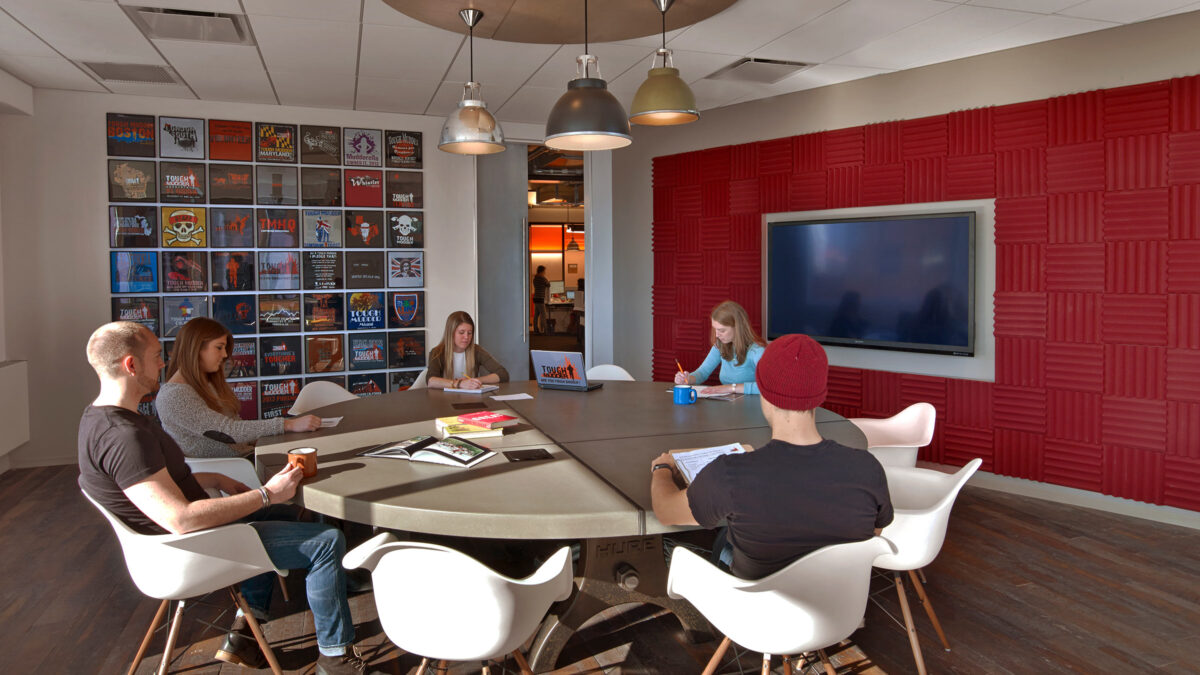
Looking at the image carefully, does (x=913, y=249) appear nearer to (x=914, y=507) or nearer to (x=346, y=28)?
(x=914, y=507)

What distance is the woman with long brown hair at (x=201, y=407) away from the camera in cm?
319

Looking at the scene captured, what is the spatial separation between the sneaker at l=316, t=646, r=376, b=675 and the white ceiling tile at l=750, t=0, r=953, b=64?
3.93 meters

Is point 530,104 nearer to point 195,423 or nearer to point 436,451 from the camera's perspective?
point 195,423

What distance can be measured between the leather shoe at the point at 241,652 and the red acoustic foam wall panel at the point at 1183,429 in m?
5.01

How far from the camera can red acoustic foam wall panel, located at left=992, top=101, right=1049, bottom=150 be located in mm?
4863

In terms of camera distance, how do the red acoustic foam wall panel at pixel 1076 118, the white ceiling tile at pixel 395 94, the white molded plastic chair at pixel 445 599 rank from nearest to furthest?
the white molded plastic chair at pixel 445 599, the red acoustic foam wall panel at pixel 1076 118, the white ceiling tile at pixel 395 94

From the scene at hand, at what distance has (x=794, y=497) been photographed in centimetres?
194

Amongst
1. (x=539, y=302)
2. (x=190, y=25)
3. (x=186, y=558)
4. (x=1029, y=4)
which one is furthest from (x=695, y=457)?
(x=539, y=302)

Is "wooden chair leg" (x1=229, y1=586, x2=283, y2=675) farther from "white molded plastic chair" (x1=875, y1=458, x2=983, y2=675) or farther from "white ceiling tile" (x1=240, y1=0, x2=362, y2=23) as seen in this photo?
"white ceiling tile" (x1=240, y1=0, x2=362, y2=23)

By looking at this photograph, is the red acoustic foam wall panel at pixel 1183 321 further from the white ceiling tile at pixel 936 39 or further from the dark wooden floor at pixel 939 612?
the white ceiling tile at pixel 936 39

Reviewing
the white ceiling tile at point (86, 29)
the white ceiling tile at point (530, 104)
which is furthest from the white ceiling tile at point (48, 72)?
the white ceiling tile at point (530, 104)

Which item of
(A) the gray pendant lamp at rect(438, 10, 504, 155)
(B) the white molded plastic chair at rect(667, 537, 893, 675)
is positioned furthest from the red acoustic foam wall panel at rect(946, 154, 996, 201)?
(B) the white molded plastic chair at rect(667, 537, 893, 675)

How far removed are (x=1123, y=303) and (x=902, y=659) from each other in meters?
3.08

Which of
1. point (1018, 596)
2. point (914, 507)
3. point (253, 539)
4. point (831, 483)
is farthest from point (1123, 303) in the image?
point (253, 539)
